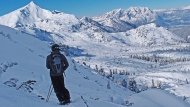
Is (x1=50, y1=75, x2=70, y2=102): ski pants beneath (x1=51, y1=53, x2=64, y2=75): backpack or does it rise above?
beneath

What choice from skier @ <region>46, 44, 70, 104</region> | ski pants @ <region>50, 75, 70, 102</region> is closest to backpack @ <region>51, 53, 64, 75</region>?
skier @ <region>46, 44, 70, 104</region>

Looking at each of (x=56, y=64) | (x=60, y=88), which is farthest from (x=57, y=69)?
(x=60, y=88)

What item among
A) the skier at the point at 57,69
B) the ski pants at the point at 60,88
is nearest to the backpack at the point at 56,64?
the skier at the point at 57,69

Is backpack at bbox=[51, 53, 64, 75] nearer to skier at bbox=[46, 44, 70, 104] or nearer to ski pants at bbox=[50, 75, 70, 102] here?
skier at bbox=[46, 44, 70, 104]

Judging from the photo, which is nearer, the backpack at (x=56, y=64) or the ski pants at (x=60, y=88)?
the backpack at (x=56, y=64)

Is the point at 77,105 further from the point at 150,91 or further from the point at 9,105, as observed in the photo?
the point at 150,91

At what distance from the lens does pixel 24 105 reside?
488 inches

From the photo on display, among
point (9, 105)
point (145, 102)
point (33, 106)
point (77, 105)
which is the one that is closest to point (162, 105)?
point (145, 102)

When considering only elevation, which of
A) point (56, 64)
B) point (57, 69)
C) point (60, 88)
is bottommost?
point (60, 88)

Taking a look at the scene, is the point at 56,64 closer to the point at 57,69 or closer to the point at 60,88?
the point at 57,69

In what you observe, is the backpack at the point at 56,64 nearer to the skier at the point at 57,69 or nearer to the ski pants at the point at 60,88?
the skier at the point at 57,69

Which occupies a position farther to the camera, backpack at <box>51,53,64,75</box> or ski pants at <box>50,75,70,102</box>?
ski pants at <box>50,75,70,102</box>

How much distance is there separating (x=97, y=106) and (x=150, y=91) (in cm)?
606

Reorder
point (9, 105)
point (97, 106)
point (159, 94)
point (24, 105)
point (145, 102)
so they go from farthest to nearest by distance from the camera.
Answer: point (159, 94)
point (145, 102)
point (97, 106)
point (24, 105)
point (9, 105)
